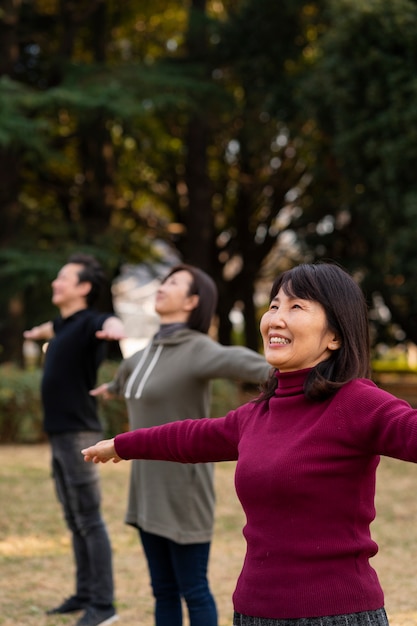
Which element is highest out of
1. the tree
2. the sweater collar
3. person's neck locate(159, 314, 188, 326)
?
the tree

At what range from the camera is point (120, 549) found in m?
7.26

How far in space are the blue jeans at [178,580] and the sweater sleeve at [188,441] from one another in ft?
4.55

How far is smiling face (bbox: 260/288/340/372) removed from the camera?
237 cm

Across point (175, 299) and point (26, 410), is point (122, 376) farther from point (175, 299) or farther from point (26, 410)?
point (26, 410)

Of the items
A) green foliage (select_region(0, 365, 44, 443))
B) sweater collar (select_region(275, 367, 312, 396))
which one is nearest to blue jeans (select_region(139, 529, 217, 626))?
sweater collar (select_region(275, 367, 312, 396))

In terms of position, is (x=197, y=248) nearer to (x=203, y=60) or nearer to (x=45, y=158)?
(x=203, y=60)

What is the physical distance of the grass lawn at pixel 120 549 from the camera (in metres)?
5.62

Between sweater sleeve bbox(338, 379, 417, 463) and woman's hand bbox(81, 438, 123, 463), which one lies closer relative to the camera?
sweater sleeve bbox(338, 379, 417, 463)

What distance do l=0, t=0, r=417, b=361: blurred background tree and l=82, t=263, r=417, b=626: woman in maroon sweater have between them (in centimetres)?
1163

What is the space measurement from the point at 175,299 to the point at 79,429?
3.56ft

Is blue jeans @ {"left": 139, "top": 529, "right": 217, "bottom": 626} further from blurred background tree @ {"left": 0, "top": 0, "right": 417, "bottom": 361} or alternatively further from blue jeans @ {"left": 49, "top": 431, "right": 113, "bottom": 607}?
blurred background tree @ {"left": 0, "top": 0, "right": 417, "bottom": 361}

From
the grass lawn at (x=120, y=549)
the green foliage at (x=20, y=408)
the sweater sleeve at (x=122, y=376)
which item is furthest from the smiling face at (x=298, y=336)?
the green foliage at (x=20, y=408)

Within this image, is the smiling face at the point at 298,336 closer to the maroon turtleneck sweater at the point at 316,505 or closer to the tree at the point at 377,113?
the maroon turtleneck sweater at the point at 316,505

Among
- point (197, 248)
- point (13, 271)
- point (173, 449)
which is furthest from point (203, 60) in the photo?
point (173, 449)
